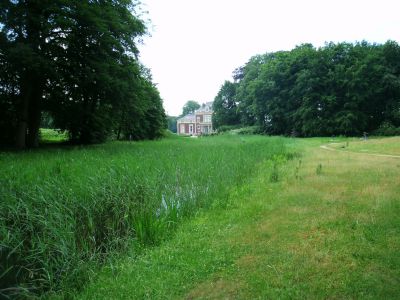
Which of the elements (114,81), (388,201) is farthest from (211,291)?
(114,81)

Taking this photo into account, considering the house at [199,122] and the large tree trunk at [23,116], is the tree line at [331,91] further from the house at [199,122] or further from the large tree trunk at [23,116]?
the house at [199,122]

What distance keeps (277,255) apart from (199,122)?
9510cm

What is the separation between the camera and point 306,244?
5012 millimetres

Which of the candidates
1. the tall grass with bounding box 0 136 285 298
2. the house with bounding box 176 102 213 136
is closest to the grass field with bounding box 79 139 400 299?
the tall grass with bounding box 0 136 285 298

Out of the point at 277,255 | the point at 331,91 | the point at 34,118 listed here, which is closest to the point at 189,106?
the point at 331,91

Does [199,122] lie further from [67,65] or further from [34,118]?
[67,65]

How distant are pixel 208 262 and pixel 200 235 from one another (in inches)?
44.8

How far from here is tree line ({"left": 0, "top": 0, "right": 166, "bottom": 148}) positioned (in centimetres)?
1697

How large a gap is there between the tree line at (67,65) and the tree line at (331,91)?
1051 inches

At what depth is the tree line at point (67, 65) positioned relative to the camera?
17.0m

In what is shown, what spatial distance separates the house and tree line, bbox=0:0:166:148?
73.2m

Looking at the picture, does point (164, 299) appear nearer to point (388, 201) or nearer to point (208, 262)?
point (208, 262)

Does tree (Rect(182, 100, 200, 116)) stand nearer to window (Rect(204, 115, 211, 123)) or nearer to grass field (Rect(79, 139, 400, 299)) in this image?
window (Rect(204, 115, 211, 123))

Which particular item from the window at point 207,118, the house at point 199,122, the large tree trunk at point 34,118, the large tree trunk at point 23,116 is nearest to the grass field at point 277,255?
the large tree trunk at point 23,116
